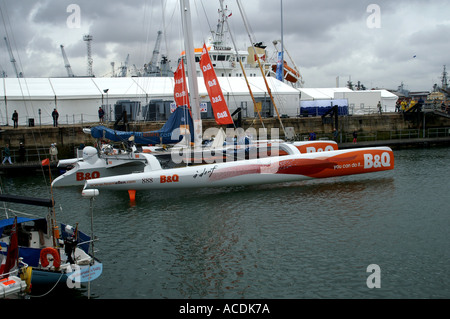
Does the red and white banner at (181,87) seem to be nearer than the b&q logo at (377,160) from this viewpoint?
No

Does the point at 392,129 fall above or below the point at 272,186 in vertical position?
above

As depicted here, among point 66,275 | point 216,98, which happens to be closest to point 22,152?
point 216,98

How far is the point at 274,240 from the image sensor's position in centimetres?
1162

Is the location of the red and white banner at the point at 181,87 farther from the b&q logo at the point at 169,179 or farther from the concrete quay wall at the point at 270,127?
the b&q logo at the point at 169,179

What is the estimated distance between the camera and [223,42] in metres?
45.7

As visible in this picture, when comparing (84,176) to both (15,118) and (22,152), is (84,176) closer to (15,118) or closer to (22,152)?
(22,152)

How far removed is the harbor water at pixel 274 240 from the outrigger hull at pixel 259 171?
24.5 inches

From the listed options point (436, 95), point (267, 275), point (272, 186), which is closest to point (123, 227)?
point (267, 275)

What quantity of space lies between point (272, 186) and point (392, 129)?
22375 mm

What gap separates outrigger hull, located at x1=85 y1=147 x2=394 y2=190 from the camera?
16453 mm

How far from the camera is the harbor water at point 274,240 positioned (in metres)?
8.95

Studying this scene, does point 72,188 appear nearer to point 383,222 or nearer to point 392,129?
point 383,222

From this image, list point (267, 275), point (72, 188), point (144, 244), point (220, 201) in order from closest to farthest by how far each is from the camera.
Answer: point (267, 275)
point (144, 244)
point (220, 201)
point (72, 188)

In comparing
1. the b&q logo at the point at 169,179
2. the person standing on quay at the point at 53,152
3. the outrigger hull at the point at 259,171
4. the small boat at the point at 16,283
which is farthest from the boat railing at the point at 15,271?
the person standing on quay at the point at 53,152
